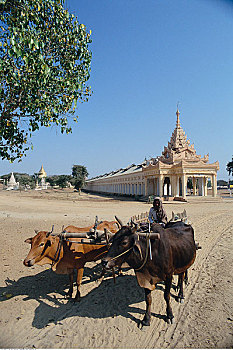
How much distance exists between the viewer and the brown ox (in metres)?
4.23

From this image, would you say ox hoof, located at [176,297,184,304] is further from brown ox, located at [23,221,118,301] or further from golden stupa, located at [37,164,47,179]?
golden stupa, located at [37,164,47,179]

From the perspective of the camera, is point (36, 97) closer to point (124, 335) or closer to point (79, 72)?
point (79, 72)

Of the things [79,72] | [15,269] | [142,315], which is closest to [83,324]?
[142,315]

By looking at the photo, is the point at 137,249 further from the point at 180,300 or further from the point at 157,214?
the point at 157,214

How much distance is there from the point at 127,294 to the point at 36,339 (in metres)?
2.05

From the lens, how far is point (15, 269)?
6.43 meters

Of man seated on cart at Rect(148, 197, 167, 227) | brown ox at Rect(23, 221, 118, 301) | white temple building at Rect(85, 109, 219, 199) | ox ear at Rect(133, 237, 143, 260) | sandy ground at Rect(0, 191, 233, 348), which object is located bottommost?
sandy ground at Rect(0, 191, 233, 348)

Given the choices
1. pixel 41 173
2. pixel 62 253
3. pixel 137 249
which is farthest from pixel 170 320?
pixel 41 173

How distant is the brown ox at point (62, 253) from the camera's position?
423 centimetres

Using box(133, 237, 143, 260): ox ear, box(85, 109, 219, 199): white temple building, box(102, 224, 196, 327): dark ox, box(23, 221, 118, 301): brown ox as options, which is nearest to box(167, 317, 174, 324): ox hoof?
box(102, 224, 196, 327): dark ox

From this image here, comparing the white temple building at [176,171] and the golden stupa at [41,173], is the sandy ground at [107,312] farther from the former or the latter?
the golden stupa at [41,173]

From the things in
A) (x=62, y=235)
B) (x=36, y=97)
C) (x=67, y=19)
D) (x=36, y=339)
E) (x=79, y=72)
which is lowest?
(x=36, y=339)

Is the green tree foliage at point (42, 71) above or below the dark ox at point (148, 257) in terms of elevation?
above

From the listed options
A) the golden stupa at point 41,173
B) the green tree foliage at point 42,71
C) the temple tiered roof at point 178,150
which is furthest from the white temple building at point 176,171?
the golden stupa at point 41,173
